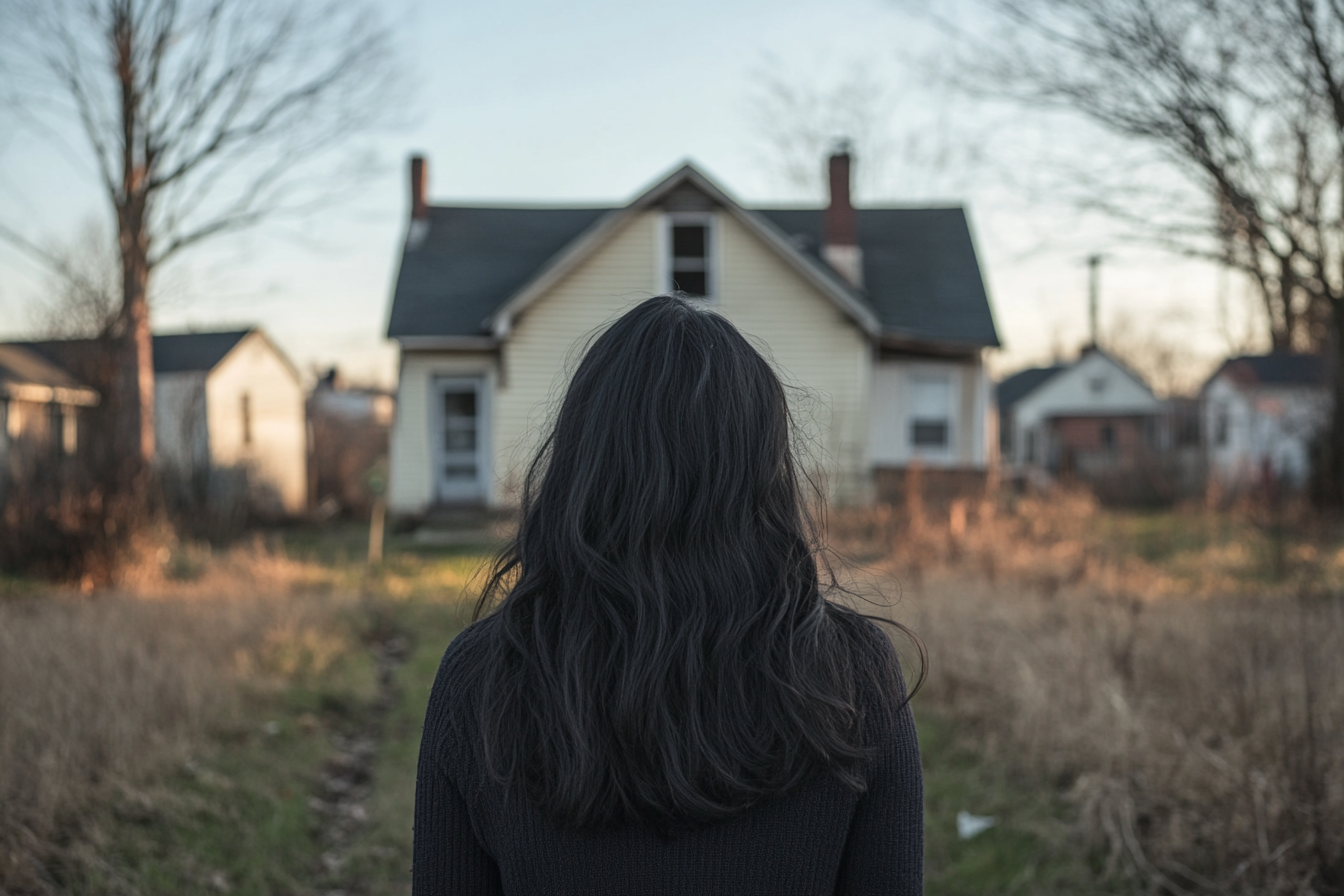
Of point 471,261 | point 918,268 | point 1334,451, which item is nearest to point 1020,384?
point 918,268

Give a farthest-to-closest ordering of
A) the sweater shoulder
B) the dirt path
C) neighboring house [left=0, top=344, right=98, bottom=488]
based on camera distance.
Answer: neighboring house [left=0, top=344, right=98, bottom=488], the dirt path, the sweater shoulder

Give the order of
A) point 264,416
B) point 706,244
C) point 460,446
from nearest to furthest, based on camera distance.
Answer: point 706,244
point 460,446
point 264,416

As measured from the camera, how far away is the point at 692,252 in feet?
56.3

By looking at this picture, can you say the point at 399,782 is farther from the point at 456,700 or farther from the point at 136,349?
the point at 136,349

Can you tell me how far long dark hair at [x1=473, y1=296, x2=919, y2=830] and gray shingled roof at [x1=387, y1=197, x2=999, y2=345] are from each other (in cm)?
1591

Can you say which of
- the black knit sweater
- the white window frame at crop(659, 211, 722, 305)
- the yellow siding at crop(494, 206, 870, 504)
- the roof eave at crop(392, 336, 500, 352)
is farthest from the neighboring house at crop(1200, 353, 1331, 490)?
the black knit sweater

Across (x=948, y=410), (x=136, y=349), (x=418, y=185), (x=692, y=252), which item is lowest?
(x=948, y=410)

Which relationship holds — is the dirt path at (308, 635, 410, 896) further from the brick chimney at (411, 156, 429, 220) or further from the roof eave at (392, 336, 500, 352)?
the brick chimney at (411, 156, 429, 220)

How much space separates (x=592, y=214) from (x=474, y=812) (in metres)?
20.6

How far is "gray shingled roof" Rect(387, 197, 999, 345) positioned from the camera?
17609mm

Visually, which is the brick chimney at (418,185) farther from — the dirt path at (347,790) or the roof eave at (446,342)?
the dirt path at (347,790)

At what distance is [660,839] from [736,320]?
50.7 feet

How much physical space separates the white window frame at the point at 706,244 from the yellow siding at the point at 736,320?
0.06 m

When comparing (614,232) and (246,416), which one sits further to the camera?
(246,416)
